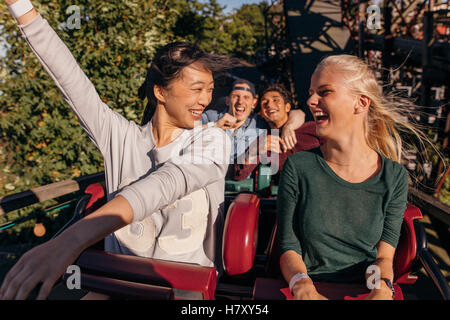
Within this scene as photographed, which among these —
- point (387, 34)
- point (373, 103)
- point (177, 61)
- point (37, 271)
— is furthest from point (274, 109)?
point (387, 34)

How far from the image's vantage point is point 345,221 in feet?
4.08

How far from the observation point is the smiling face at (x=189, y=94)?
1.32 m

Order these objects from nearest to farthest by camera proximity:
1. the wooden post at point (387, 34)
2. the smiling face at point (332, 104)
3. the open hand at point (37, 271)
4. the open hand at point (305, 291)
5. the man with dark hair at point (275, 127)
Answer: the open hand at point (37, 271)
the open hand at point (305, 291)
the smiling face at point (332, 104)
the man with dark hair at point (275, 127)
the wooden post at point (387, 34)

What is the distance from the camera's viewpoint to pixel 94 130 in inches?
51.7

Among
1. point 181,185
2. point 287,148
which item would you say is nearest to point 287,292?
point 181,185

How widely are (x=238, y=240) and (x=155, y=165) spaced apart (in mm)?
463

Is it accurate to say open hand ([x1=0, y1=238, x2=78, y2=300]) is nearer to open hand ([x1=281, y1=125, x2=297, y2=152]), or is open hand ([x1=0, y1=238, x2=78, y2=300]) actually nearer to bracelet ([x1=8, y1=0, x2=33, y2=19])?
bracelet ([x1=8, y1=0, x2=33, y2=19])

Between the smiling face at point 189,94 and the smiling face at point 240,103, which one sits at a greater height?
the smiling face at point 189,94

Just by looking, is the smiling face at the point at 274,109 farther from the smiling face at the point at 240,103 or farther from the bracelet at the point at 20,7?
the bracelet at the point at 20,7

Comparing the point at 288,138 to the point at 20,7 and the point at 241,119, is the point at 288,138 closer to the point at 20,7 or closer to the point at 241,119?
the point at 241,119

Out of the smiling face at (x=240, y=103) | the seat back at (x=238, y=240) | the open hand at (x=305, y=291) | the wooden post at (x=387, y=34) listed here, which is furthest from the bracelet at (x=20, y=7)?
the wooden post at (x=387, y=34)

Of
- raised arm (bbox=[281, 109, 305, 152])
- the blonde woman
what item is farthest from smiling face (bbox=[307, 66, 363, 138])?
raised arm (bbox=[281, 109, 305, 152])

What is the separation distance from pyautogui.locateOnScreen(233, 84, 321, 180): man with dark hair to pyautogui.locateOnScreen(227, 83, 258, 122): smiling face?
122 mm

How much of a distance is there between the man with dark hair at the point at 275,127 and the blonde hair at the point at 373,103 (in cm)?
95
